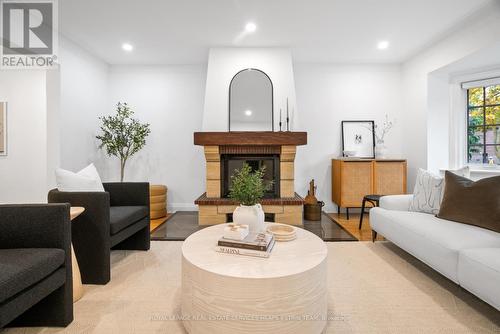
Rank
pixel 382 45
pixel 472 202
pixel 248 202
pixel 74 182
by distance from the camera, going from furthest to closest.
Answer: pixel 382 45 → pixel 74 182 → pixel 472 202 → pixel 248 202

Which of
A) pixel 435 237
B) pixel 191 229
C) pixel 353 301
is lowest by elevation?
pixel 353 301

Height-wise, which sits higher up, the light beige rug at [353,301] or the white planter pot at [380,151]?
the white planter pot at [380,151]

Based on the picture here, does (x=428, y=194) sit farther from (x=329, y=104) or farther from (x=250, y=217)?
(x=329, y=104)

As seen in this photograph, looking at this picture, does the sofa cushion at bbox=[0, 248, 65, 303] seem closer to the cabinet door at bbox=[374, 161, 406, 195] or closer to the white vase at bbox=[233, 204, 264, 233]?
the white vase at bbox=[233, 204, 264, 233]

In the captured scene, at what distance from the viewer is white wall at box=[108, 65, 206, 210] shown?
450cm

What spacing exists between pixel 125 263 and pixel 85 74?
9.76 ft

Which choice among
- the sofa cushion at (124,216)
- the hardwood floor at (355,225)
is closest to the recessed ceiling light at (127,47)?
the sofa cushion at (124,216)

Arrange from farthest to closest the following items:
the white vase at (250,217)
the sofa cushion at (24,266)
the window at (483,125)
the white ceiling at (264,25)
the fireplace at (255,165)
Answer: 1. the fireplace at (255,165)
2. the window at (483,125)
3. the white ceiling at (264,25)
4. the white vase at (250,217)
5. the sofa cushion at (24,266)

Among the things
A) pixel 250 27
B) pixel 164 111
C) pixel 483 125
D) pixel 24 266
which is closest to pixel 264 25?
pixel 250 27

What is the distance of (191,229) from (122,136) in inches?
73.5

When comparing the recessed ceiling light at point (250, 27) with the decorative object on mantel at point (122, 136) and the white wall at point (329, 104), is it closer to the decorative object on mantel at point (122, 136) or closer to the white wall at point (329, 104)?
the white wall at point (329, 104)

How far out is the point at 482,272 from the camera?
1.49m

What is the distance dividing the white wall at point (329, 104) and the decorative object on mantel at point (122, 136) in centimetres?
256

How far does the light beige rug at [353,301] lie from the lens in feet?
4.94
